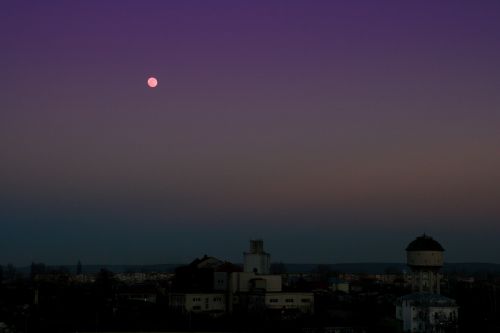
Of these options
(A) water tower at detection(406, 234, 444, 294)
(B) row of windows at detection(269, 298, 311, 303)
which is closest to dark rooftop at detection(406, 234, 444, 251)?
(A) water tower at detection(406, 234, 444, 294)

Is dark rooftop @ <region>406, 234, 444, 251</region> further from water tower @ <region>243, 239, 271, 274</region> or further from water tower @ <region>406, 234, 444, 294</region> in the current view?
water tower @ <region>243, 239, 271, 274</region>

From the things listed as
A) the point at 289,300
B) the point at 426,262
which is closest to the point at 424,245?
the point at 426,262

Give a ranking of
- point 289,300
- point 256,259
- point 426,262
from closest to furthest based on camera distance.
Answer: point 426,262
point 289,300
point 256,259

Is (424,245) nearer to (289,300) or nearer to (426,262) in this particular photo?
(426,262)

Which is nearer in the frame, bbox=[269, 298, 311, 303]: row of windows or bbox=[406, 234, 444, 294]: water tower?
bbox=[406, 234, 444, 294]: water tower

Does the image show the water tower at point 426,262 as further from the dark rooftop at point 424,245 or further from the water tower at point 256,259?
the water tower at point 256,259

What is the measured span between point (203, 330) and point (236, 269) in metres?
16.9

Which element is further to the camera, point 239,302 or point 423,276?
point 239,302

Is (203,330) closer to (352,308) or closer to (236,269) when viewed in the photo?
A: (236,269)

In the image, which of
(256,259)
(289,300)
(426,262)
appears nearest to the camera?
(426,262)

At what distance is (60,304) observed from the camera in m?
75.9

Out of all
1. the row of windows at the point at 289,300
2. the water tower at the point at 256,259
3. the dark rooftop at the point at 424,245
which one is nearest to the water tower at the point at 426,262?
the dark rooftop at the point at 424,245

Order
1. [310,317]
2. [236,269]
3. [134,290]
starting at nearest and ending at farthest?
[310,317]
[236,269]
[134,290]

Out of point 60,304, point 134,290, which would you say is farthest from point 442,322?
point 134,290
